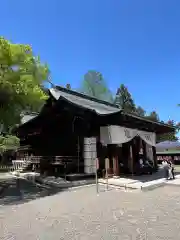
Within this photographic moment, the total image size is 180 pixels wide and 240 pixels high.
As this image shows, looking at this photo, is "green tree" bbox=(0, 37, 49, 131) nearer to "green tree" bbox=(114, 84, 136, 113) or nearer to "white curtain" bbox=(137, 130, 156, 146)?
"white curtain" bbox=(137, 130, 156, 146)

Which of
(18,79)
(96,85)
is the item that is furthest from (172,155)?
(18,79)

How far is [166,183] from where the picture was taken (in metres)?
12.2

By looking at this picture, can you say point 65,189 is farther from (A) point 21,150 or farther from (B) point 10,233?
(A) point 21,150

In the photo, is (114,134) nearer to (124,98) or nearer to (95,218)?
(95,218)

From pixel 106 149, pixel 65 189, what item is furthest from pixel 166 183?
pixel 65 189

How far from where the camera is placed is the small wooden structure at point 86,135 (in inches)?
543

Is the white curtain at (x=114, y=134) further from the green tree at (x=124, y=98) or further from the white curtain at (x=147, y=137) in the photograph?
the green tree at (x=124, y=98)

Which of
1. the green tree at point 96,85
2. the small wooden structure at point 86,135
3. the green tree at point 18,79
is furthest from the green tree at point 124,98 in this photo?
the green tree at point 18,79

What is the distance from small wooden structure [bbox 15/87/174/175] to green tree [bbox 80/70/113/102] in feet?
79.2

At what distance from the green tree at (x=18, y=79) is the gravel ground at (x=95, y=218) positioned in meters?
5.51

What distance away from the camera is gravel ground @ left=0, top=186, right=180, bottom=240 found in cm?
507

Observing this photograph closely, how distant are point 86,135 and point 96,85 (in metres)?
31.3

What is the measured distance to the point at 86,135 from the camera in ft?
47.6

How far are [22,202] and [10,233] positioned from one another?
3.69m
